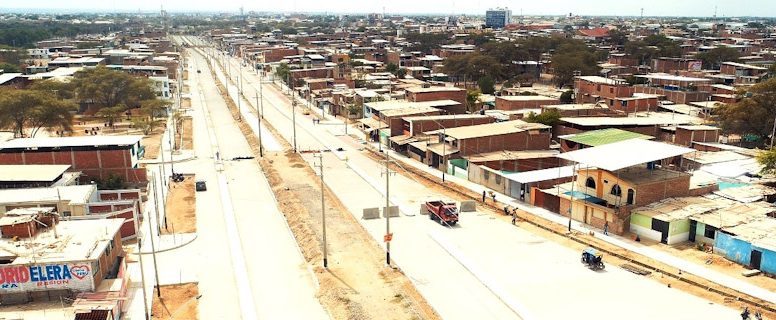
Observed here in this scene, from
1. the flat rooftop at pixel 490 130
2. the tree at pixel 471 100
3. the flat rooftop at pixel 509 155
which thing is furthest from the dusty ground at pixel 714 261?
the tree at pixel 471 100

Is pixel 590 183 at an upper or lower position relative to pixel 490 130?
lower

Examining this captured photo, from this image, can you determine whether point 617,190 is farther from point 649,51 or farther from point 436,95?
point 649,51

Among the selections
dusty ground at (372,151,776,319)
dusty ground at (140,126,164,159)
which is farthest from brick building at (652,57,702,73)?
dusty ground at (140,126,164,159)

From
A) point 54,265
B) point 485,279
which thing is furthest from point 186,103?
point 485,279

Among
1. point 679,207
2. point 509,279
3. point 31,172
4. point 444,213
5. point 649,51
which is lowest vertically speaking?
point 509,279

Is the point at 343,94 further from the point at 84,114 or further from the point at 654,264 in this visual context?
the point at 654,264

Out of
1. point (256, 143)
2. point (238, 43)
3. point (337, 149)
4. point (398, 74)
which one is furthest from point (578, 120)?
point (238, 43)

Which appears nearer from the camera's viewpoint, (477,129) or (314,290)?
(314,290)

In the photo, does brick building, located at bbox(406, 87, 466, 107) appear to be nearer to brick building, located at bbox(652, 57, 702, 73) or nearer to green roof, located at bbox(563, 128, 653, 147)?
green roof, located at bbox(563, 128, 653, 147)
